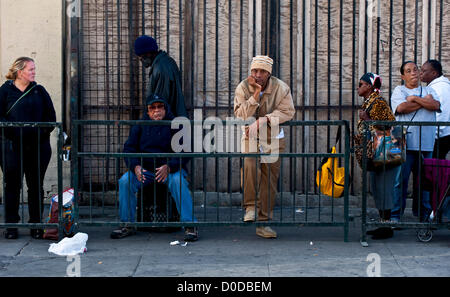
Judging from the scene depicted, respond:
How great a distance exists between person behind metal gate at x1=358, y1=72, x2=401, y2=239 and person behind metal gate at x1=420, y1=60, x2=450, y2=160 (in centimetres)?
84

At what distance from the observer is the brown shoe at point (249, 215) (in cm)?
695

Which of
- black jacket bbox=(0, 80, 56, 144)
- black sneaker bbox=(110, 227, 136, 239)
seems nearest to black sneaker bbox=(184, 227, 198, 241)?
black sneaker bbox=(110, 227, 136, 239)

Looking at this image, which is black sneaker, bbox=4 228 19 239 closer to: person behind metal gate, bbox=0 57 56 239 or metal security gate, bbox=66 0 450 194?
person behind metal gate, bbox=0 57 56 239

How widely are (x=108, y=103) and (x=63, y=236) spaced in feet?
7.41

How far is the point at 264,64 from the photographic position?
6945 mm

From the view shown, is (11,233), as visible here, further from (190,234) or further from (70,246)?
(190,234)

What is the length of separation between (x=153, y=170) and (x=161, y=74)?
1.15m

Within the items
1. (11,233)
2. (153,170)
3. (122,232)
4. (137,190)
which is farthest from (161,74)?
(11,233)

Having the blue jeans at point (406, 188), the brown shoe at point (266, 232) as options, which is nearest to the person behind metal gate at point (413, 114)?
the blue jeans at point (406, 188)

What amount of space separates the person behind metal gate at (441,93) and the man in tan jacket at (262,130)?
174 centimetres

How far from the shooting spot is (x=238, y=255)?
20.9ft

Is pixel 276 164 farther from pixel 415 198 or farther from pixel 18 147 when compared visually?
pixel 18 147
